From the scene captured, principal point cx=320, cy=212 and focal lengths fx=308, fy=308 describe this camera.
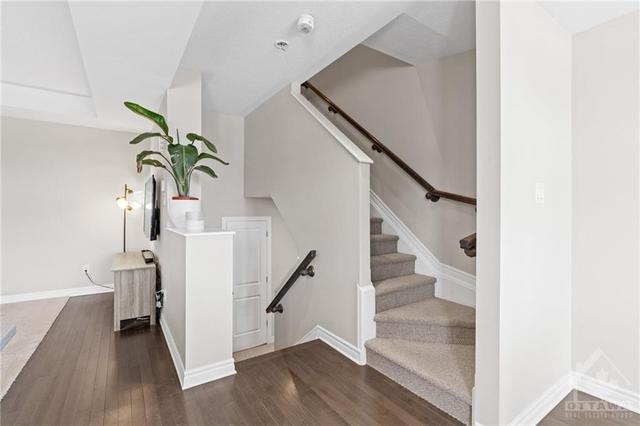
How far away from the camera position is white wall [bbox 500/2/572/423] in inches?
61.1

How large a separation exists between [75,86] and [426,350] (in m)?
4.77

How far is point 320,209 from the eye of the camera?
2914 millimetres

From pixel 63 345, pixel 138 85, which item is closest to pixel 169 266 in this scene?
pixel 63 345

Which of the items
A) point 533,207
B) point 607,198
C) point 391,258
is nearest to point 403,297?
point 391,258

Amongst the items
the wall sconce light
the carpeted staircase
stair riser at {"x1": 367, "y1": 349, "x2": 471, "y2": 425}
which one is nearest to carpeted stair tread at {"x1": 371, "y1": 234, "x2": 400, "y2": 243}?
the carpeted staircase

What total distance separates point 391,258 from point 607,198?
1.63 metres

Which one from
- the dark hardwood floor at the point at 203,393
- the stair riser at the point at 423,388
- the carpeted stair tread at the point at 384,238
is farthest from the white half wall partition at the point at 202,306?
the carpeted stair tread at the point at 384,238

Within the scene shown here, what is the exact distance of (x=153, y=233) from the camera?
3410 millimetres

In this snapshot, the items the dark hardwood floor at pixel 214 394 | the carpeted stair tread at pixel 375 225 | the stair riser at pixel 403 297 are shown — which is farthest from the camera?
the carpeted stair tread at pixel 375 225

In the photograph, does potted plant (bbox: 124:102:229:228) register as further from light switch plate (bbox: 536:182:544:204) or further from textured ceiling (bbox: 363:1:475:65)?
light switch plate (bbox: 536:182:544:204)

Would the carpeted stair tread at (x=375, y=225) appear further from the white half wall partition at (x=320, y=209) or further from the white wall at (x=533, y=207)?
the white wall at (x=533, y=207)

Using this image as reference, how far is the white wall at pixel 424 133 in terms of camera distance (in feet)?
8.93

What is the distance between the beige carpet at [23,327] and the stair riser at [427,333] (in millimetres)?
2685

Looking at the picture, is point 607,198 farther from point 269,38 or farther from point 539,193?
point 269,38
